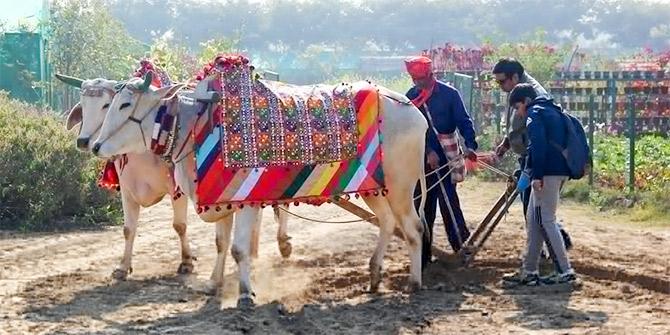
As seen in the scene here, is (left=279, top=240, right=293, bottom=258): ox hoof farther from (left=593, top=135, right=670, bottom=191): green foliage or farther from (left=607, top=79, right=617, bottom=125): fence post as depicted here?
(left=607, top=79, right=617, bottom=125): fence post

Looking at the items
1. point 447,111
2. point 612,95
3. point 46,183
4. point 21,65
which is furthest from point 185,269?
point 612,95

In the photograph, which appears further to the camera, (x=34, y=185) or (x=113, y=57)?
(x=113, y=57)

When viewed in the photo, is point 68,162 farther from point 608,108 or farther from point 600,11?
point 600,11

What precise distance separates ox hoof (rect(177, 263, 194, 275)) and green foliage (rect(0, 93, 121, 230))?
10.1ft

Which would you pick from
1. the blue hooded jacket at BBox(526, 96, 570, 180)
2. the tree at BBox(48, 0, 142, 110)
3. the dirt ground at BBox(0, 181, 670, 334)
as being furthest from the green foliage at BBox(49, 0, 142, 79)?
the blue hooded jacket at BBox(526, 96, 570, 180)

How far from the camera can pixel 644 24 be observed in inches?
2680

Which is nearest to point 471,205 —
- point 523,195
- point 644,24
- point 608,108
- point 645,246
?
point 645,246

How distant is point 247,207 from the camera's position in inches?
310

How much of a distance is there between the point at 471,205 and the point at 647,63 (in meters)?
13.2

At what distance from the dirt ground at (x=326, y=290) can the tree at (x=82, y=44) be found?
41.9 ft

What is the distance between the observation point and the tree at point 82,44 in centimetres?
2408

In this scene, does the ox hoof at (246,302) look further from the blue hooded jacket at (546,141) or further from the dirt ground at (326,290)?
the blue hooded jacket at (546,141)

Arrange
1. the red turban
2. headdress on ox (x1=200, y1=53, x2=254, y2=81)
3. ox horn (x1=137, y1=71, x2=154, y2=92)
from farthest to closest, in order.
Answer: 1. the red turban
2. ox horn (x1=137, y1=71, x2=154, y2=92)
3. headdress on ox (x1=200, y1=53, x2=254, y2=81)

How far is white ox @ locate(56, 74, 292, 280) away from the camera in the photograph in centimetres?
887
